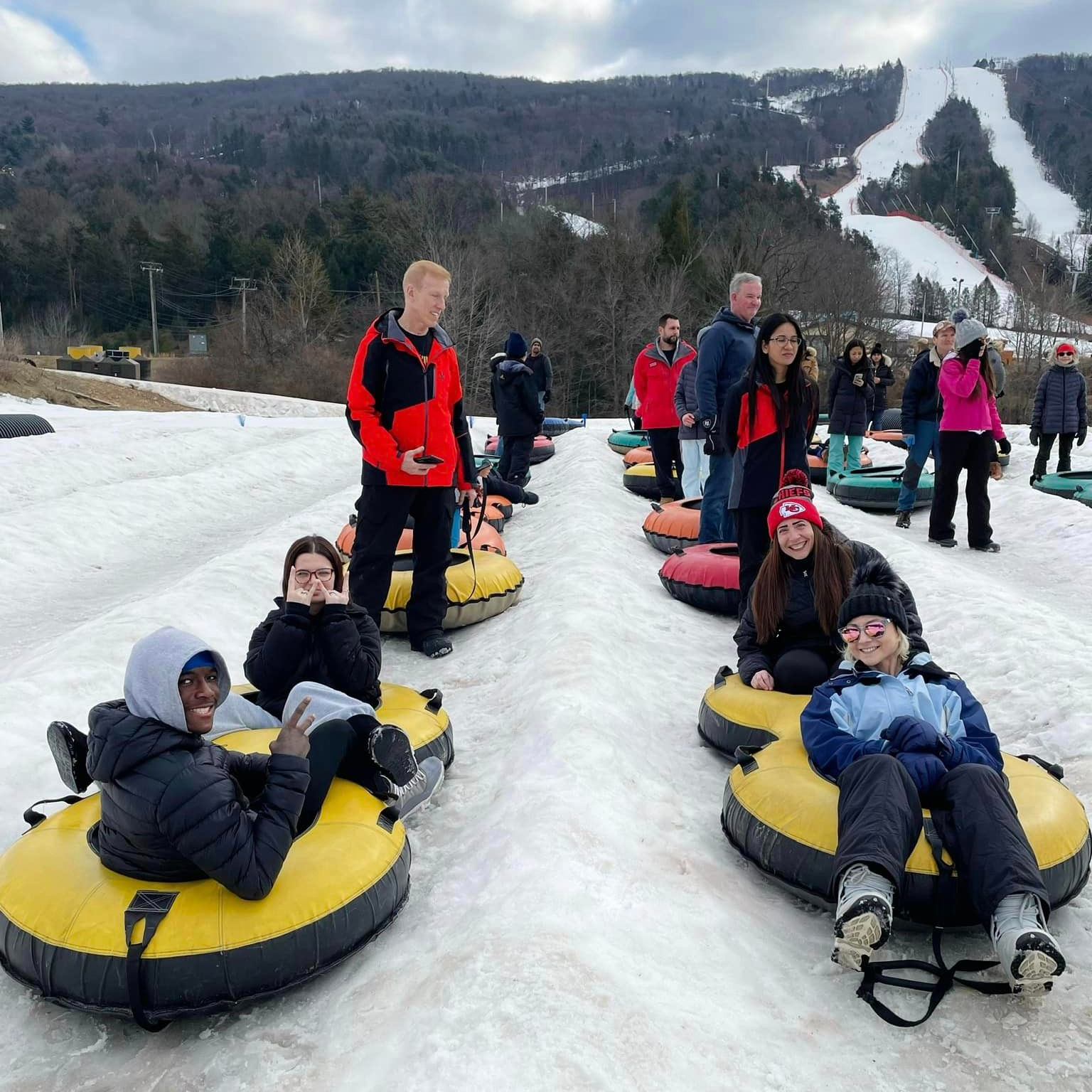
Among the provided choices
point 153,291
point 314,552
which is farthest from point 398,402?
point 153,291

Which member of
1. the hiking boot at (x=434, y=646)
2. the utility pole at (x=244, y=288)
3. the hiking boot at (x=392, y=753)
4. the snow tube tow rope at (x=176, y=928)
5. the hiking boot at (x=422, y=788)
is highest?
the utility pole at (x=244, y=288)

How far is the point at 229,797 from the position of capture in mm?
2525

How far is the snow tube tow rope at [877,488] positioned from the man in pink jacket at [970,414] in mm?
1871

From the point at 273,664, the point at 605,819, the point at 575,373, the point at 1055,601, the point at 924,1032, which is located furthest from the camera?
the point at 575,373

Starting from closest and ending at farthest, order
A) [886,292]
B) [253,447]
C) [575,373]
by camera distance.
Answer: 1. [253,447]
2. [575,373]
3. [886,292]

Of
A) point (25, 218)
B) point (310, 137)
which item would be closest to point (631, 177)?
point (310, 137)

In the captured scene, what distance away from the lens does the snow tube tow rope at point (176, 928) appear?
2.45 meters

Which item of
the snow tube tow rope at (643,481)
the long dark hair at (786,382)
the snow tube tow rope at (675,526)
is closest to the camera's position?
the long dark hair at (786,382)

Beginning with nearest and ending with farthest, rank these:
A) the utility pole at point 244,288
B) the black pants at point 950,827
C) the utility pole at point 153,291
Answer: the black pants at point 950,827 < the utility pole at point 244,288 < the utility pole at point 153,291

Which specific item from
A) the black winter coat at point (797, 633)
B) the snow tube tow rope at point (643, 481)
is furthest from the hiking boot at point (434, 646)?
the snow tube tow rope at point (643, 481)

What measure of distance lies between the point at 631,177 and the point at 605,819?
13865 cm

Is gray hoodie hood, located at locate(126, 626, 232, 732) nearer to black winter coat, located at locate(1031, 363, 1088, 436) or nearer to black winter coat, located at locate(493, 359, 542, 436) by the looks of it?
black winter coat, located at locate(493, 359, 542, 436)

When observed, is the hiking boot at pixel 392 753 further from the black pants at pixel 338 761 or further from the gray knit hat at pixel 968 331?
the gray knit hat at pixel 968 331

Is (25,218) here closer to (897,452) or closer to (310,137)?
(310,137)
